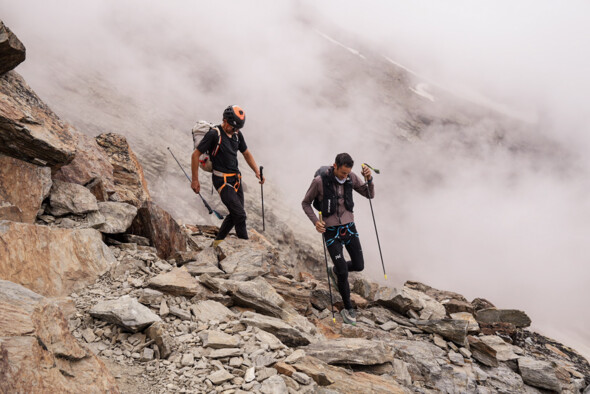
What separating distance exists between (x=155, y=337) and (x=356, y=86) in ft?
207

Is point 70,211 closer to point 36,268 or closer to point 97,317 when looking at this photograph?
point 36,268

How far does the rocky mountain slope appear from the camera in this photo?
3367 mm

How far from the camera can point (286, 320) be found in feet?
19.1

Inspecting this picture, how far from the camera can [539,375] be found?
6875mm

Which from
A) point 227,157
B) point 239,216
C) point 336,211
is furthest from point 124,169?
point 336,211

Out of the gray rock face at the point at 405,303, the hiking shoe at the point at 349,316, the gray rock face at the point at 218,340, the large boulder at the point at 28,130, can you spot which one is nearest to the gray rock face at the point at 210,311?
the gray rock face at the point at 218,340

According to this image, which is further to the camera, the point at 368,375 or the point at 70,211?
the point at 70,211

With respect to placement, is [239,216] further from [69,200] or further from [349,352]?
[349,352]

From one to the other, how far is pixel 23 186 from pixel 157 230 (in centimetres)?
252

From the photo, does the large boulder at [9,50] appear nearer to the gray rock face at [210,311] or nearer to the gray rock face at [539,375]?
the gray rock face at [210,311]

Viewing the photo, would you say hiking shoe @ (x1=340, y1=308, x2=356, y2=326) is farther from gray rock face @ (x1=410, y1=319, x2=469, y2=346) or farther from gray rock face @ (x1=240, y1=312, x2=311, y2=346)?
gray rock face @ (x1=240, y1=312, x2=311, y2=346)

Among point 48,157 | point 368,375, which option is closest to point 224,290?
point 368,375

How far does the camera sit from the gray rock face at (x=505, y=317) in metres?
9.16

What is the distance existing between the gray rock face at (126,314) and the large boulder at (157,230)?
8.96 feet
